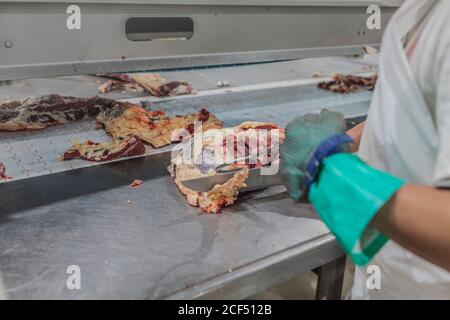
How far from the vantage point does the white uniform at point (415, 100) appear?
2.21 ft

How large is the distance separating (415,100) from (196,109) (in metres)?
1.35

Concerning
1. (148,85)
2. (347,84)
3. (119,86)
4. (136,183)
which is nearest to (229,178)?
(136,183)

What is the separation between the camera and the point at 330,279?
58.4 inches

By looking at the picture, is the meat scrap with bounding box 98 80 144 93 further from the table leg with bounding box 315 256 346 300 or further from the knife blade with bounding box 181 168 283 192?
the table leg with bounding box 315 256 346 300

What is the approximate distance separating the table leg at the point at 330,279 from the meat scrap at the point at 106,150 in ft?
2.54

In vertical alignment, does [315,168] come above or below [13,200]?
above

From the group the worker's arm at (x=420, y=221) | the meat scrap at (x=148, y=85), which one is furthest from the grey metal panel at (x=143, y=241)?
the meat scrap at (x=148, y=85)

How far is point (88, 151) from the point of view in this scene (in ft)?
4.81

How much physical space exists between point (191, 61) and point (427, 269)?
0.99 metres

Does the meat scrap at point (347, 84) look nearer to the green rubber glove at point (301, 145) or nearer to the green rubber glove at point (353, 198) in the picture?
the green rubber glove at point (301, 145)

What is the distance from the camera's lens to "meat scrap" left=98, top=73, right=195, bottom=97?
2174mm

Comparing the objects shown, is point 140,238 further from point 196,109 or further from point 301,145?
point 196,109

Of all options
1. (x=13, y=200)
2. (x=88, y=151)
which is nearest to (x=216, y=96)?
(x=88, y=151)
